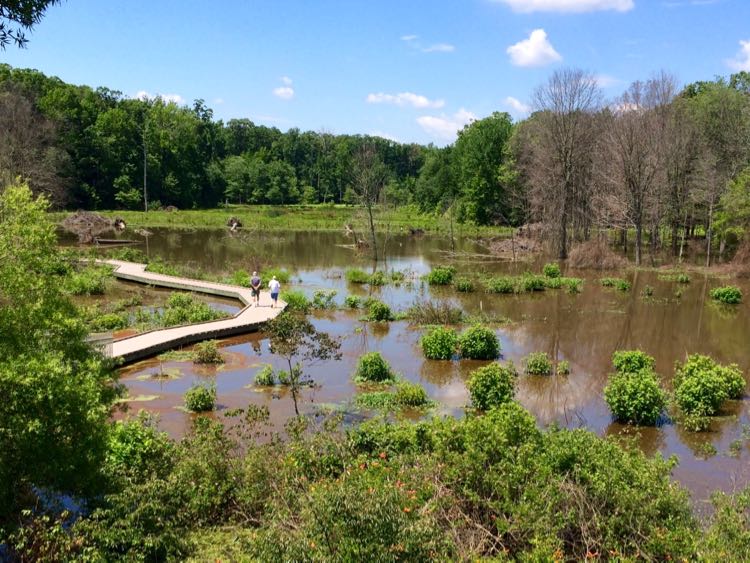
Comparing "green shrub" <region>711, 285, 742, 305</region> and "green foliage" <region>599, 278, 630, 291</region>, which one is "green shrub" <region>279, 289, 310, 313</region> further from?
"green shrub" <region>711, 285, 742, 305</region>

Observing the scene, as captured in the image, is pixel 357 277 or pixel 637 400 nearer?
pixel 637 400

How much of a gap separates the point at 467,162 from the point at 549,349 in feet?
177

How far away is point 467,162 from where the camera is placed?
71.4m

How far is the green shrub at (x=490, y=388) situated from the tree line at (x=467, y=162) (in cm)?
1393

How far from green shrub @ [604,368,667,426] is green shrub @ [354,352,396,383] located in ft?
18.0

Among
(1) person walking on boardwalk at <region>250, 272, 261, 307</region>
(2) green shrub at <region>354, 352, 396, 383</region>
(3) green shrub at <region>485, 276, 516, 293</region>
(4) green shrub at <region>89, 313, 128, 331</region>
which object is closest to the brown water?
(2) green shrub at <region>354, 352, 396, 383</region>

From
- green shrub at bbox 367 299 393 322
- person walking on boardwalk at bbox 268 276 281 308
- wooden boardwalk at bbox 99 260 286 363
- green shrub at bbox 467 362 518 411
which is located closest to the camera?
green shrub at bbox 467 362 518 411

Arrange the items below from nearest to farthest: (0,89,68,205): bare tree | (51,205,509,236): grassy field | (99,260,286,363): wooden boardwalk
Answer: (99,260,286,363): wooden boardwalk
(0,89,68,205): bare tree
(51,205,509,236): grassy field

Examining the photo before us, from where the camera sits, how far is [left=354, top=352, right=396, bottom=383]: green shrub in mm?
15961

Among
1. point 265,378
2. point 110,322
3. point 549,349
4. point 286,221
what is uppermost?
point 286,221

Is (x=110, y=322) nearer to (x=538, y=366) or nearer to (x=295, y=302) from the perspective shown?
(x=295, y=302)

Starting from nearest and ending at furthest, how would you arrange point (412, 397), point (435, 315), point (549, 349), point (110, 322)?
point (412, 397)
point (549, 349)
point (110, 322)
point (435, 315)

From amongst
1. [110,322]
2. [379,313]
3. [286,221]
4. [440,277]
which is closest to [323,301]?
[379,313]

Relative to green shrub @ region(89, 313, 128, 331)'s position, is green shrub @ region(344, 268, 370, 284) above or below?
above
